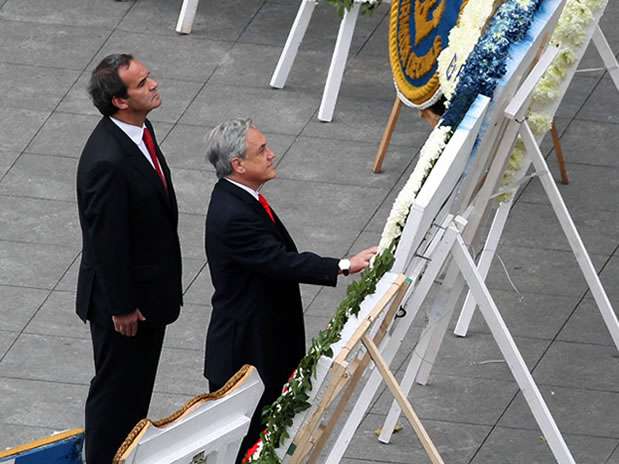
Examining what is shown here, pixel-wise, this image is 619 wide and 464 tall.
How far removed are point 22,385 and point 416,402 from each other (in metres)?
1.91

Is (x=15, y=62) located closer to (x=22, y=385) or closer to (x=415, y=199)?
(x=22, y=385)

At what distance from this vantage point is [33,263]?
32.1 feet

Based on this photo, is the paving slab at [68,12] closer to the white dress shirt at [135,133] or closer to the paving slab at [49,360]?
the paving slab at [49,360]

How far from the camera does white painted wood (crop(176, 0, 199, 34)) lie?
1217 centimetres

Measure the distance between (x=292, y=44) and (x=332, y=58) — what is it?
29 cm

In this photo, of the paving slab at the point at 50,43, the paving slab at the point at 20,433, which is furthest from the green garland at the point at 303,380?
the paving slab at the point at 50,43

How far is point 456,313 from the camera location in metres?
9.44

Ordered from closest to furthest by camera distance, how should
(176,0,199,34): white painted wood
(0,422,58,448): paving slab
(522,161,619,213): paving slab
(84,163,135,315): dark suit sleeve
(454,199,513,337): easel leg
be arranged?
(84,163,135,315): dark suit sleeve < (0,422,58,448): paving slab < (454,199,513,337): easel leg < (522,161,619,213): paving slab < (176,0,199,34): white painted wood

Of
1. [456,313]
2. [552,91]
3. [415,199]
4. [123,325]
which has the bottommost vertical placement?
[456,313]

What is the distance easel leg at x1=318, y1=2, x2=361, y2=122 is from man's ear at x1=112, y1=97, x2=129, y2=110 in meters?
3.72

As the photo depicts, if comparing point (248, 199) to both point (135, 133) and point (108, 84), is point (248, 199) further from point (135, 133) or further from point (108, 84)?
point (108, 84)

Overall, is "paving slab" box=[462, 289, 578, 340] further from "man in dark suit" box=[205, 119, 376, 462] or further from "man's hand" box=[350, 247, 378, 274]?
"man's hand" box=[350, 247, 378, 274]

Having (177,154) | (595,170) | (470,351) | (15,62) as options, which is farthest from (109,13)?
(470,351)

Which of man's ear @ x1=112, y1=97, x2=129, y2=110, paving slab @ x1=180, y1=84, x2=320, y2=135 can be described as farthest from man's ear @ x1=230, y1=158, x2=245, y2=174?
paving slab @ x1=180, y1=84, x2=320, y2=135
